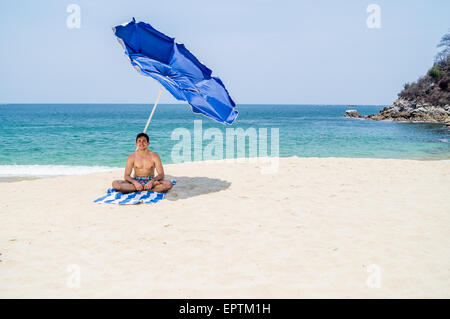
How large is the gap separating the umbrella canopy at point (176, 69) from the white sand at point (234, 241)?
174 cm

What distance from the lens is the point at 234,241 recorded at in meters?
4.54

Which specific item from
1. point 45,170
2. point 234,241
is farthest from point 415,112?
point 234,241

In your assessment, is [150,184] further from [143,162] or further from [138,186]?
[143,162]

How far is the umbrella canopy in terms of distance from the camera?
589 cm

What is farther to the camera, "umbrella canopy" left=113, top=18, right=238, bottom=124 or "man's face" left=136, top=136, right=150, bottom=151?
"man's face" left=136, top=136, right=150, bottom=151

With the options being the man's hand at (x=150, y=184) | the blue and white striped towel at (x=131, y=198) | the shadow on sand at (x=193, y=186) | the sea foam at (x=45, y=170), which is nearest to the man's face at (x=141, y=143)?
the man's hand at (x=150, y=184)

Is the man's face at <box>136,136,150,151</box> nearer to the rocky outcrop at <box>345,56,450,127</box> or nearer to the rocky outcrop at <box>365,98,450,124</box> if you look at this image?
the rocky outcrop at <box>365,98,450,124</box>

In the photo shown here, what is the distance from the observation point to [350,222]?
5.25m

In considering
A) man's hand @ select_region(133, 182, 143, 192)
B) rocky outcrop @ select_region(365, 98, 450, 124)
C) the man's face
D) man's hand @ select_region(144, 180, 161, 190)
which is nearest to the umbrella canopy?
the man's face

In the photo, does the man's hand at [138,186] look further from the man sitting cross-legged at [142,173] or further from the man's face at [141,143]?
the man's face at [141,143]

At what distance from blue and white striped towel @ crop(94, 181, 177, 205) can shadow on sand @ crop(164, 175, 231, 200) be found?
0.91 feet

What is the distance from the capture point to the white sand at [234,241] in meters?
3.40

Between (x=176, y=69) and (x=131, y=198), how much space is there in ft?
8.17

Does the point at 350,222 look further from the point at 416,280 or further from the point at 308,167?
the point at 308,167
